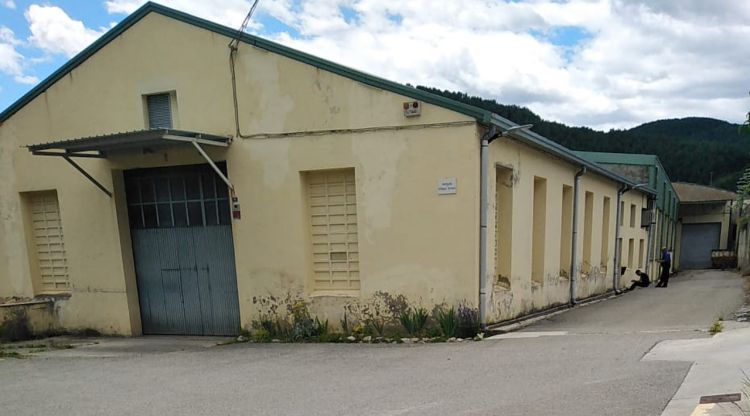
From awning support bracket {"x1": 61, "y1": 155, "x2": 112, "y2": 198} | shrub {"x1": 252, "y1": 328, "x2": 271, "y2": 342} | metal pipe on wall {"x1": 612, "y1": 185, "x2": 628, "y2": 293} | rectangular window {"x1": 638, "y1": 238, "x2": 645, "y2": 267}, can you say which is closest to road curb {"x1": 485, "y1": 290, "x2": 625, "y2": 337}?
shrub {"x1": 252, "y1": 328, "x2": 271, "y2": 342}

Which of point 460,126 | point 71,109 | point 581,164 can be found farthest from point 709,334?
point 71,109

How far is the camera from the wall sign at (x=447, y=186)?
6793 mm

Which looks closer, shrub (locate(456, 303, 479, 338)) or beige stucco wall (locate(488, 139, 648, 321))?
shrub (locate(456, 303, 479, 338))

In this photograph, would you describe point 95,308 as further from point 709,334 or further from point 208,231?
point 709,334

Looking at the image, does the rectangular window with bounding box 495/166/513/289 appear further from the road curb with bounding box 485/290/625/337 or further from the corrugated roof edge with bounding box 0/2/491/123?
the corrugated roof edge with bounding box 0/2/491/123

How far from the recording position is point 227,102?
7.86 metres

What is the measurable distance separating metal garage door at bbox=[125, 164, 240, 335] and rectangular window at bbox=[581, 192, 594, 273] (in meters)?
9.17

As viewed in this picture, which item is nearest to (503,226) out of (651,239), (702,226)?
(651,239)

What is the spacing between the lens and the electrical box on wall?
6.78 m

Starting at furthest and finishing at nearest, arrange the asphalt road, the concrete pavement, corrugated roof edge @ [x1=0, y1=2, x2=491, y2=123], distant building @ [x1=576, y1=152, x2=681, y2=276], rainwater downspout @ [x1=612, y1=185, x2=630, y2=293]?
distant building @ [x1=576, y1=152, x2=681, y2=276], rainwater downspout @ [x1=612, y1=185, x2=630, y2=293], corrugated roof edge @ [x1=0, y1=2, x2=491, y2=123], the asphalt road, the concrete pavement

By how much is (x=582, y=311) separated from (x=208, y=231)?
→ 794cm

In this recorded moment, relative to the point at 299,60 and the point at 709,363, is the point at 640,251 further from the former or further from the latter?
the point at 299,60

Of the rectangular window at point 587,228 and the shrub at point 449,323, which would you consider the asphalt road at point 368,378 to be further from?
the rectangular window at point 587,228

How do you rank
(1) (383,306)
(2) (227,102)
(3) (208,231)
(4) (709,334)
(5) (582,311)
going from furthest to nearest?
(5) (582,311)
(3) (208,231)
(2) (227,102)
(1) (383,306)
(4) (709,334)
